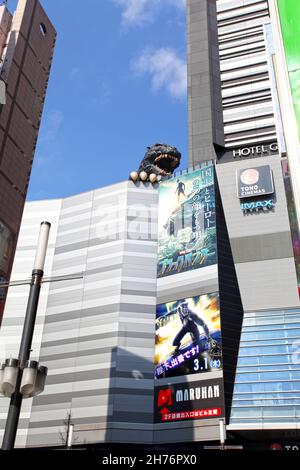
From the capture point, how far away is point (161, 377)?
179ft

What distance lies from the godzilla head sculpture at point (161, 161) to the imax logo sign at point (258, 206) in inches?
677

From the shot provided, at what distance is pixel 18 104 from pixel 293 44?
2605cm

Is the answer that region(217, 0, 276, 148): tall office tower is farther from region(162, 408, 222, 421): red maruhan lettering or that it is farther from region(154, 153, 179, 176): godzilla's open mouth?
region(162, 408, 222, 421): red maruhan lettering

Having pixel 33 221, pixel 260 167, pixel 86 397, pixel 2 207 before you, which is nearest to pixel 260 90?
pixel 260 167

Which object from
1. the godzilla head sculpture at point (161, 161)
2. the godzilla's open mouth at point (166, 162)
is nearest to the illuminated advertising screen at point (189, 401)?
the godzilla head sculpture at point (161, 161)

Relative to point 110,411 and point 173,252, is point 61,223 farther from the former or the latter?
point 110,411

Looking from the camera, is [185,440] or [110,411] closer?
[185,440]

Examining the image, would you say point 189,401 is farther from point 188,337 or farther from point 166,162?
point 166,162

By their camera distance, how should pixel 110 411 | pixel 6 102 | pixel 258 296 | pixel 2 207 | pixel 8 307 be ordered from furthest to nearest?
pixel 8 307 < pixel 258 296 < pixel 110 411 < pixel 6 102 < pixel 2 207

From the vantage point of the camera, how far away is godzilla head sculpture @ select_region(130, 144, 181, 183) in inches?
3088

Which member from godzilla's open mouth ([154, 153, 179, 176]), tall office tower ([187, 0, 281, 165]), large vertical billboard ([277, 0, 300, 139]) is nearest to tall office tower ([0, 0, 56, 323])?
large vertical billboard ([277, 0, 300, 139])

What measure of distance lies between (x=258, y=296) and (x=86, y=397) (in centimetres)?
2540

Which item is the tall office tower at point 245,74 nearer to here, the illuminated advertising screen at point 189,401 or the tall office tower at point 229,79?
the tall office tower at point 229,79

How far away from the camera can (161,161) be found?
80062 mm
